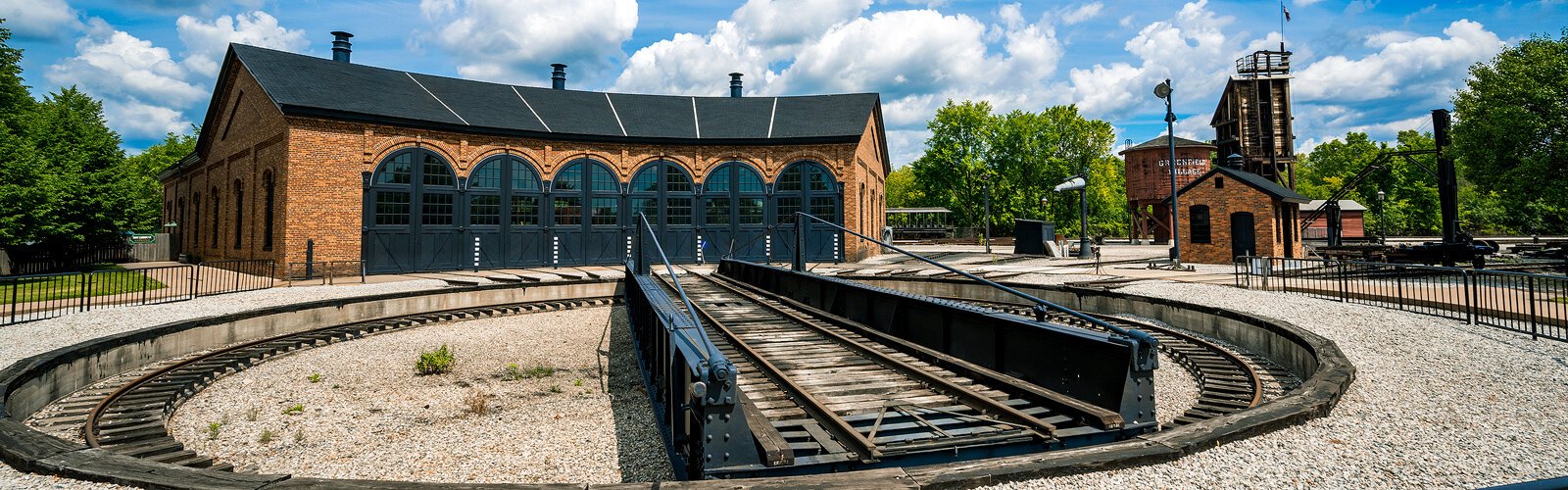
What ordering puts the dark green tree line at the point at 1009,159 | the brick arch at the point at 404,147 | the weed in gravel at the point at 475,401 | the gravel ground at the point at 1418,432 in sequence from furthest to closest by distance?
1. the dark green tree line at the point at 1009,159
2. the brick arch at the point at 404,147
3. the weed in gravel at the point at 475,401
4. the gravel ground at the point at 1418,432

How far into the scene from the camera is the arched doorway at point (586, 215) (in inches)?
1030

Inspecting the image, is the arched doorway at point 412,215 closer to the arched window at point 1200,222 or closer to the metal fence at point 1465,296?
the metal fence at point 1465,296

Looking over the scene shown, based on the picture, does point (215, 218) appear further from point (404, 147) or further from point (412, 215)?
point (404, 147)

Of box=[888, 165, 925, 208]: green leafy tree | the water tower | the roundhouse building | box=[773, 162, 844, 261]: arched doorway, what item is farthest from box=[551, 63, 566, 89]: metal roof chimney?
box=[888, 165, 925, 208]: green leafy tree

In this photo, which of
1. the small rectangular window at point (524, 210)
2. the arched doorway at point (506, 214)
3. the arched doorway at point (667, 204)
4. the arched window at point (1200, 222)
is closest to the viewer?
the arched doorway at point (506, 214)

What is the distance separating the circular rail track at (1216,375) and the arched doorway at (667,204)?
1980 centimetres

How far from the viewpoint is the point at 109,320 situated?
11641mm

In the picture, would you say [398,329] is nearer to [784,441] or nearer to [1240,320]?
[784,441]

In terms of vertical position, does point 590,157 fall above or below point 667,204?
above

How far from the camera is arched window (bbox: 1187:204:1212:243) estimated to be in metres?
25.5

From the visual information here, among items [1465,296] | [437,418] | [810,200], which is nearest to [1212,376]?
[1465,296]

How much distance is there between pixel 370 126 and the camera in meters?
22.3

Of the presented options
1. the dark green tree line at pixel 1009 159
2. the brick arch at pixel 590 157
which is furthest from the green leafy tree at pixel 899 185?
the brick arch at pixel 590 157

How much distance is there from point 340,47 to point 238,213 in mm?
7651
